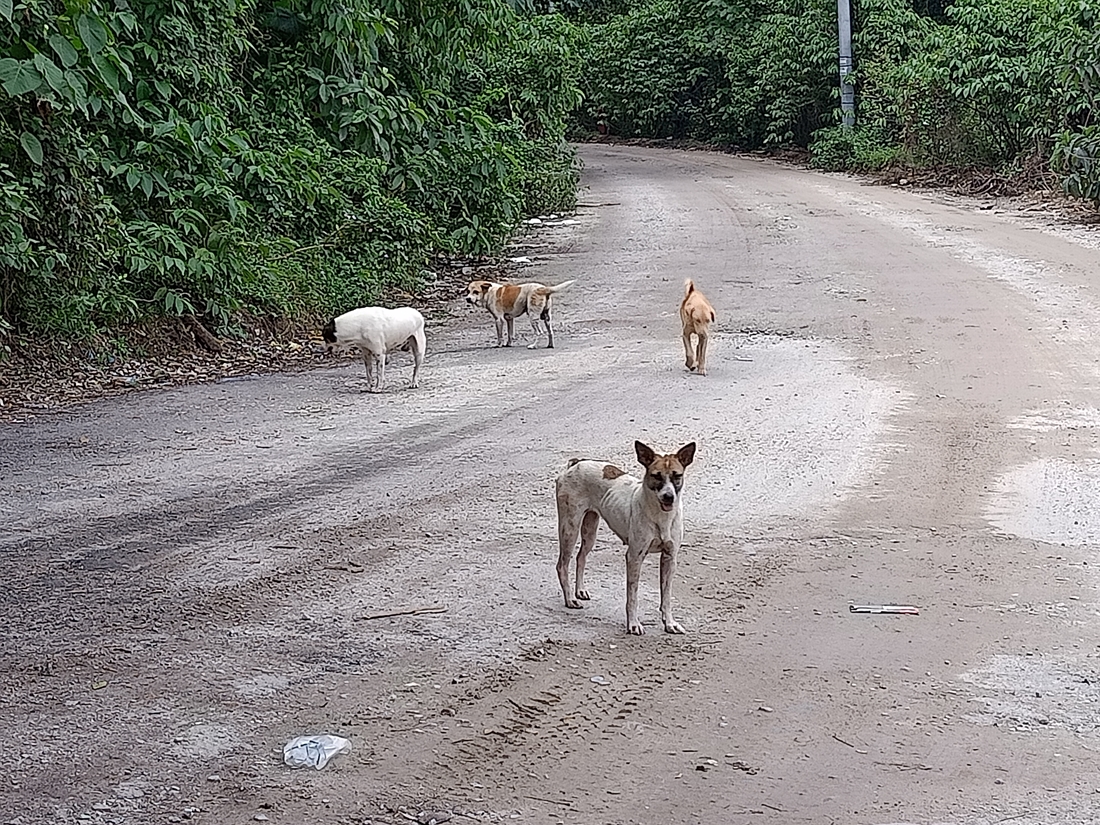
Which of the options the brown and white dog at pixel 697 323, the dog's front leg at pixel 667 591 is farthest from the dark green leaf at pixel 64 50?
the brown and white dog at pixel 697 323

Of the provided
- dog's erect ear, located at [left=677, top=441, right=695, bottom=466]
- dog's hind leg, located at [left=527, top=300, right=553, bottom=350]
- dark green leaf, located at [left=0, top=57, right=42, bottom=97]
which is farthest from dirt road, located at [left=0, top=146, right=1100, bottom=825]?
dark green leaf, located at [left=0, top=57, right=42, bottom=97]

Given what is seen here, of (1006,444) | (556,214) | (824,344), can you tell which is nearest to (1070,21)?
(556,214)

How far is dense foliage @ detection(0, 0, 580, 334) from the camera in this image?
10.2m

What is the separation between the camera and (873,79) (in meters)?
32.2

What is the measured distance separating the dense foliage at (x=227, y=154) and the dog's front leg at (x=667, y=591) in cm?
393

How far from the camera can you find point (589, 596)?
575 centimetres

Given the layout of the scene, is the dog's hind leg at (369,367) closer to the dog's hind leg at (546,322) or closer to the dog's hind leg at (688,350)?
the dog's hind leg at (546,322)

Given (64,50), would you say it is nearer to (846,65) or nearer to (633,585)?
(633,585)

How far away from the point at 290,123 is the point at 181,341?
3079mm

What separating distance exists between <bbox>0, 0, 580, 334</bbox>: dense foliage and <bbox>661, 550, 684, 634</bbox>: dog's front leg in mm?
3925

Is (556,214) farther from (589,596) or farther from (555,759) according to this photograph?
(555,759)

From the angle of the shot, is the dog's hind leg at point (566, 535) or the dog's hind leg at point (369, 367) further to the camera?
the dog's hind leg at point (369, 367)

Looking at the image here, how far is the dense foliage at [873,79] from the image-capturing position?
24312 millimetres

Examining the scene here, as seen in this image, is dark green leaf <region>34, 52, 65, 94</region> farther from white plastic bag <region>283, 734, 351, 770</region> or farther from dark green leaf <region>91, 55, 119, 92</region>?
white plastic bag <region>283, 734, 351, 770</region>
